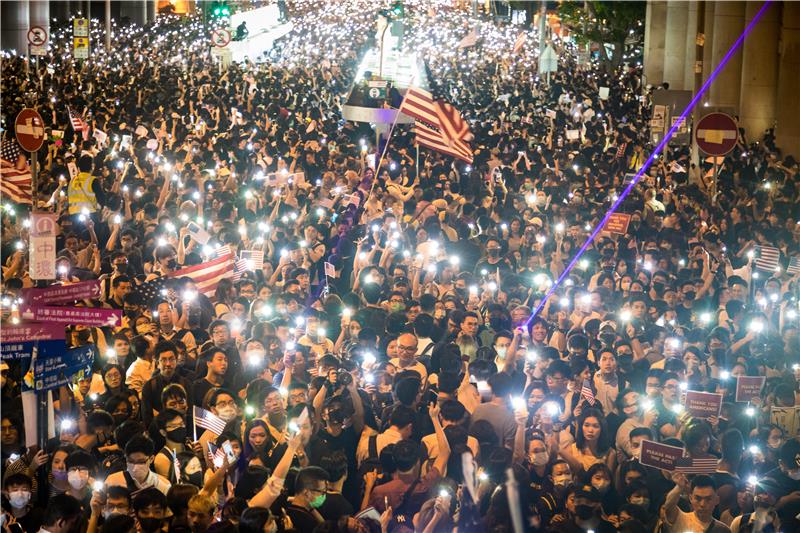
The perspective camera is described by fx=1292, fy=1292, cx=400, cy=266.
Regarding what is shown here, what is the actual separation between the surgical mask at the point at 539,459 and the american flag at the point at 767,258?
698 centimetres

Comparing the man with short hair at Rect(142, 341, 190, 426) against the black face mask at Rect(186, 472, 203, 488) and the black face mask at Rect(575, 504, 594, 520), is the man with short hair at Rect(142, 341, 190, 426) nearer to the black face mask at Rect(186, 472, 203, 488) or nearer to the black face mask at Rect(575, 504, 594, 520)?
the black face mask at Rect(186, 472, 203, 488)

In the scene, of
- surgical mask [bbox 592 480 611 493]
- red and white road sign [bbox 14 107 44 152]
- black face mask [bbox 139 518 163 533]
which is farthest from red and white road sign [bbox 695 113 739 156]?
black face mask [bbox 139 518 163 533]

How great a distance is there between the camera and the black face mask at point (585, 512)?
27.2 ft

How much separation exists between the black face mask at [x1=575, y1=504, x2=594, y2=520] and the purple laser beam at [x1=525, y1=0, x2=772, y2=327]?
495 centimetres

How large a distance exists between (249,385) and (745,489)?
4015 mm

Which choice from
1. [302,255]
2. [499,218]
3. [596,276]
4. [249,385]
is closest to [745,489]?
[249,385]

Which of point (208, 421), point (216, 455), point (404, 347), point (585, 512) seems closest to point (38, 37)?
point (404, 347)

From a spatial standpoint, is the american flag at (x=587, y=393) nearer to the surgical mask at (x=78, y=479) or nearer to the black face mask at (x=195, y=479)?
the black face mask at (x=195, y=479)

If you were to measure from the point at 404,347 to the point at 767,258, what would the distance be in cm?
602

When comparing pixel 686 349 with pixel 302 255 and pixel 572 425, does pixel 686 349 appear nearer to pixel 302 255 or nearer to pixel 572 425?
pixel 572 425

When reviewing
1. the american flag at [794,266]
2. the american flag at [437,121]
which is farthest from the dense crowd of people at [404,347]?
the american flag at [437,121]

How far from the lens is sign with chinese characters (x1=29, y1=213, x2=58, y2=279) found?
11.5 meters

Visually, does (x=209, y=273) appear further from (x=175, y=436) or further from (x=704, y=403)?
(x=704, y=403)

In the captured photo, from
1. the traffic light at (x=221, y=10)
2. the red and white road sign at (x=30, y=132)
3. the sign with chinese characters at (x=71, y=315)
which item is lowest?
the sign with chinese characters at (x=71, y=315)
